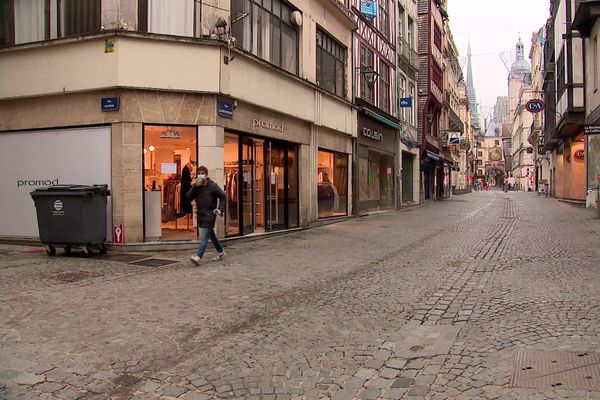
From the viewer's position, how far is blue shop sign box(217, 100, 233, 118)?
37.0ft

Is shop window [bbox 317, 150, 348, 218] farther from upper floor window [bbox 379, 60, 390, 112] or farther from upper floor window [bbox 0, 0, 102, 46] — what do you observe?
upper floor window [bbox 0, 0, 102, 46]

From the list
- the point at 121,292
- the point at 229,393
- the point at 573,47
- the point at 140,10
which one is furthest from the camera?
the point at 573,47

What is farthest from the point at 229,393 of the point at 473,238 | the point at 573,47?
the point at 573,47

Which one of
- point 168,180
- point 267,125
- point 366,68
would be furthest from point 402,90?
point 168,180

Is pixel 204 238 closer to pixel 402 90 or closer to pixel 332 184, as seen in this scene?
pixel 332 184

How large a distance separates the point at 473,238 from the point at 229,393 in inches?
401

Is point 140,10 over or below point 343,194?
over

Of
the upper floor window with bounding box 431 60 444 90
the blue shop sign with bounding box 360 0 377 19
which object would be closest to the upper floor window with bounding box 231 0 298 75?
the blue shop sign with bounding box 360 0 377 19

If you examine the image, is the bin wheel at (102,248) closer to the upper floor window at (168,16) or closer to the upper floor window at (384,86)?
the upper floor window at (168,16)

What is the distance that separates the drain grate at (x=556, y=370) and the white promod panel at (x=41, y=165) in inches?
342

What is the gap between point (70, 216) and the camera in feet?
31.0

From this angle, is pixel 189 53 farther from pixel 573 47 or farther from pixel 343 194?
pixel 573 47

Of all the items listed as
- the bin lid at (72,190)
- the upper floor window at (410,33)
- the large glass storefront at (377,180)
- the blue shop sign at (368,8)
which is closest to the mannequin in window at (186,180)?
the bin lid at (72,190)

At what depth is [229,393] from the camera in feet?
12.2
